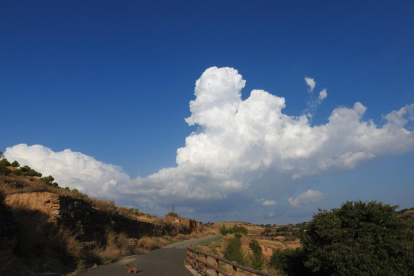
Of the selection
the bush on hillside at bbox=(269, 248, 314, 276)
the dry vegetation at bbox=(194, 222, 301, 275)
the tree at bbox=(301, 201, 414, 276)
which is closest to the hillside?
the dry vegetation at bbox=(194, 222, 301, 275)

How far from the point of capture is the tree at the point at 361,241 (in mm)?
12141

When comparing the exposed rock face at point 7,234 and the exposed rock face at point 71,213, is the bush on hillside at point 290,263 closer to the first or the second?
the exposed rock face at point 71,213

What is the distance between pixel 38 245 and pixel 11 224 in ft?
6.67

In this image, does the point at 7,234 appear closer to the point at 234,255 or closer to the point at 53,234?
the point at 53,234

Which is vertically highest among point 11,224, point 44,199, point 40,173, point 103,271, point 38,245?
point 40,173

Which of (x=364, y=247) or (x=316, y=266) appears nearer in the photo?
(x=364, y=247)

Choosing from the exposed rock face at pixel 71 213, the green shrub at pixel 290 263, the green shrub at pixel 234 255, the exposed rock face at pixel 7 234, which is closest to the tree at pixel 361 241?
the green shrub at pixel 290 263

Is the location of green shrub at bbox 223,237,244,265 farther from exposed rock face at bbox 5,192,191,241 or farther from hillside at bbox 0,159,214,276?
exposed rock face at bbox 5,192,191,241

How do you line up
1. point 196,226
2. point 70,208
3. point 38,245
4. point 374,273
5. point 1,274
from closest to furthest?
point 1,274 → point 374,273 → point 38,245 → point 70,208 → point 196,226

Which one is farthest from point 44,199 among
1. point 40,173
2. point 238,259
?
point 40,173

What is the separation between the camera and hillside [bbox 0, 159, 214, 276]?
12141 mm

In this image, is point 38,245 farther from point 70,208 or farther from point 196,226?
point 196,226

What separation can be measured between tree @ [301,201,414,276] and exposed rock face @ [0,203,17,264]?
14.2 m

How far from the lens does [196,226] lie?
221ft
